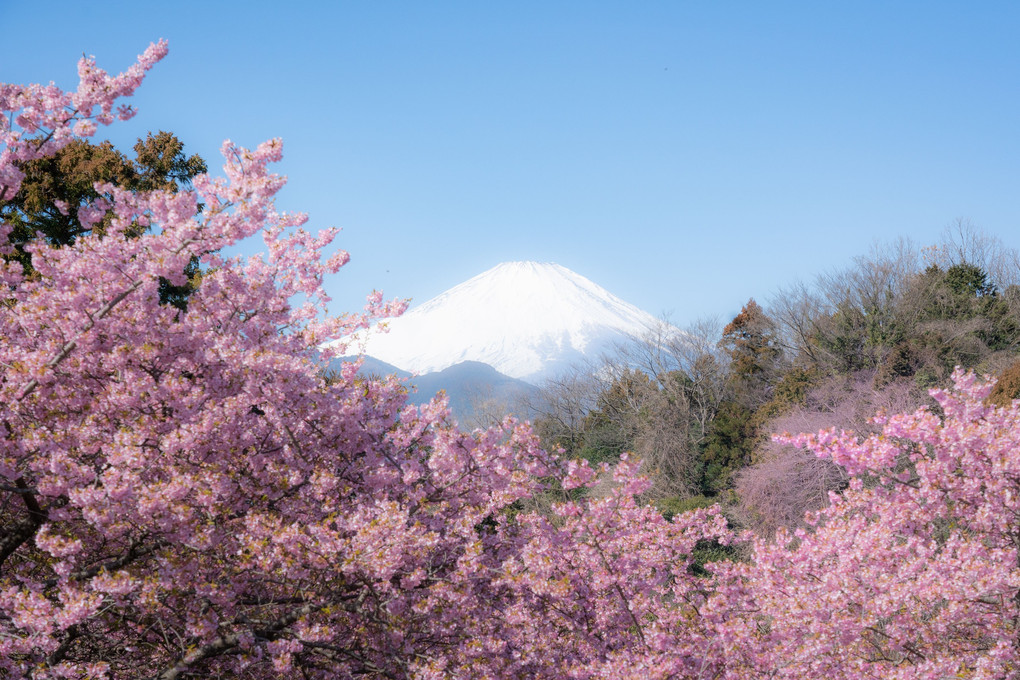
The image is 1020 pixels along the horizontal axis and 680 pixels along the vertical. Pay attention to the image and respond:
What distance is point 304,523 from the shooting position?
4.56 metres

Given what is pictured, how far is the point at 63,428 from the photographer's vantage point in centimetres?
423

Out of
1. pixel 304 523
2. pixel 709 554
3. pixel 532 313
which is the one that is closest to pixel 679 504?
pixel 709 554

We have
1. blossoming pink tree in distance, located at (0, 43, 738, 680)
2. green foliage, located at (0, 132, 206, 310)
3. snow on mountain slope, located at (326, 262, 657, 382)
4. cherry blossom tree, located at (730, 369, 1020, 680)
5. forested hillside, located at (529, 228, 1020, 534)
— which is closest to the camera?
blossoming pink tree in distance, located at (0, 43, 738, 680)

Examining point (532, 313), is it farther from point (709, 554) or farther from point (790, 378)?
point (709, 554)

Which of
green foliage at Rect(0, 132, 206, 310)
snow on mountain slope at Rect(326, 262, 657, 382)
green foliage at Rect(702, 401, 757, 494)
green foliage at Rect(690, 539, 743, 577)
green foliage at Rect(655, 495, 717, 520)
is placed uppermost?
snow on mountain slope at Rect(326, 262, 657, 382)

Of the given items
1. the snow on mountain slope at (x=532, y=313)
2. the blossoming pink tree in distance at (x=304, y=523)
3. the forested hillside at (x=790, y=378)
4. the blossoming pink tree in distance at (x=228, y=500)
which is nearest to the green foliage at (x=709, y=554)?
the forested hillside at (x=790, y=378)

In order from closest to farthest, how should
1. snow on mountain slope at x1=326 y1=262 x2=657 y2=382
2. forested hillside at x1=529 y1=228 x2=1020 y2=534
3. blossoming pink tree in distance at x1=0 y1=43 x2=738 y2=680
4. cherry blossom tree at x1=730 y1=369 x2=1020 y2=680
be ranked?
blossoming pink tree in distance at x1=0 y1=43 x2=738 y2=680 → cherry blossom tree at x1=730 y1=369 x2=1020 y2=680 → forested hillside at x1=529 y1=228 x2=1020 y2=534 → snow on mountain slope at x1=326 y1=262 x2=657 y2=382

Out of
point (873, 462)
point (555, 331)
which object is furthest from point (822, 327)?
point (555, 331)

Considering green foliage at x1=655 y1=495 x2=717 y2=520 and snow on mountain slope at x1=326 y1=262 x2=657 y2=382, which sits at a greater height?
snow on mountain slope at x1=326 y1=262 x2=657 y2=382

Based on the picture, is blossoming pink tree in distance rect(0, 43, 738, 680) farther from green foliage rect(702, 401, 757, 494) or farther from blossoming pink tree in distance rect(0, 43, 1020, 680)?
green foliage rect(702, 401, 757, 494)

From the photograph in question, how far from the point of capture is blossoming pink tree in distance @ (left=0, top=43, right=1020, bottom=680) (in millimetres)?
3988

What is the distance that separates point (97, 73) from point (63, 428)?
2.66m

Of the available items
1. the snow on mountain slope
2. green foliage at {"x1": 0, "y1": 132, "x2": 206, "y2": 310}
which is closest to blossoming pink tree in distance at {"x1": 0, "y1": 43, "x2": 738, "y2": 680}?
green foliage at {"x1": 0, "y1": 132, "x2": 206, "y2": 310}

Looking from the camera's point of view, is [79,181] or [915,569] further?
[79,181]
